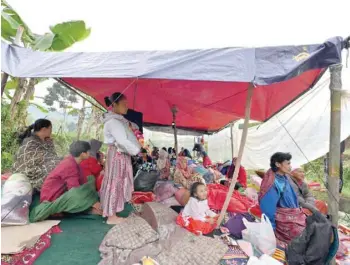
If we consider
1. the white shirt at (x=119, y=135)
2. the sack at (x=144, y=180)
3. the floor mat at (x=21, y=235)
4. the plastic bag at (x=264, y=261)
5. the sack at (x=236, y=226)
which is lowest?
the floor mat at (x=21, y=235)

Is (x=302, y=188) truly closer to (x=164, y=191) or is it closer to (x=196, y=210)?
(x=196, y=210)

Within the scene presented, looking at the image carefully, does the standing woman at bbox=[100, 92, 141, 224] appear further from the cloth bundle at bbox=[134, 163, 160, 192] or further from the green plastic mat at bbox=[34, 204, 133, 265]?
the cloth bundle at bbox=[134, 163, 160, 192]

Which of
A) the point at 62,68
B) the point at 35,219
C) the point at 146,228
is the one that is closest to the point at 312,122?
the point at 146,228

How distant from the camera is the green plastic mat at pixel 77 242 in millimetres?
2352

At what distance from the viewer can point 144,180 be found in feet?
13.4

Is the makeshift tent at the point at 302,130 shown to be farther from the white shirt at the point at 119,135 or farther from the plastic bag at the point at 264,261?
the white shirt at the point at 119,135

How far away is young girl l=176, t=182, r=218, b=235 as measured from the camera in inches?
112

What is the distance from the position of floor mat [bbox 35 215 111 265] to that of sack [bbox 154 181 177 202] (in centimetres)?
96

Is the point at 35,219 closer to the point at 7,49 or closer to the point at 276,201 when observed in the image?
the point at 7,49

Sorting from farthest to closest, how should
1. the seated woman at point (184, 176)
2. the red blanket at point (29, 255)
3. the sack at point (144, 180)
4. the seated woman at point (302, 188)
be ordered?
the seated woman at point (184, 176)
the sack at point (144, 180)
the seated woman at point (302, 188)
the red blanket at point (29, 255)

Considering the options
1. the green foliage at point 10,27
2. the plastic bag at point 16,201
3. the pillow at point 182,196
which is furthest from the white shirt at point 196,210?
the green foliage at point 10,27

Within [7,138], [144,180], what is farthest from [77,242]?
[7,138]

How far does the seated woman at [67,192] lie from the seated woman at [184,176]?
159cm

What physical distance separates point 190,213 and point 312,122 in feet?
11.9
